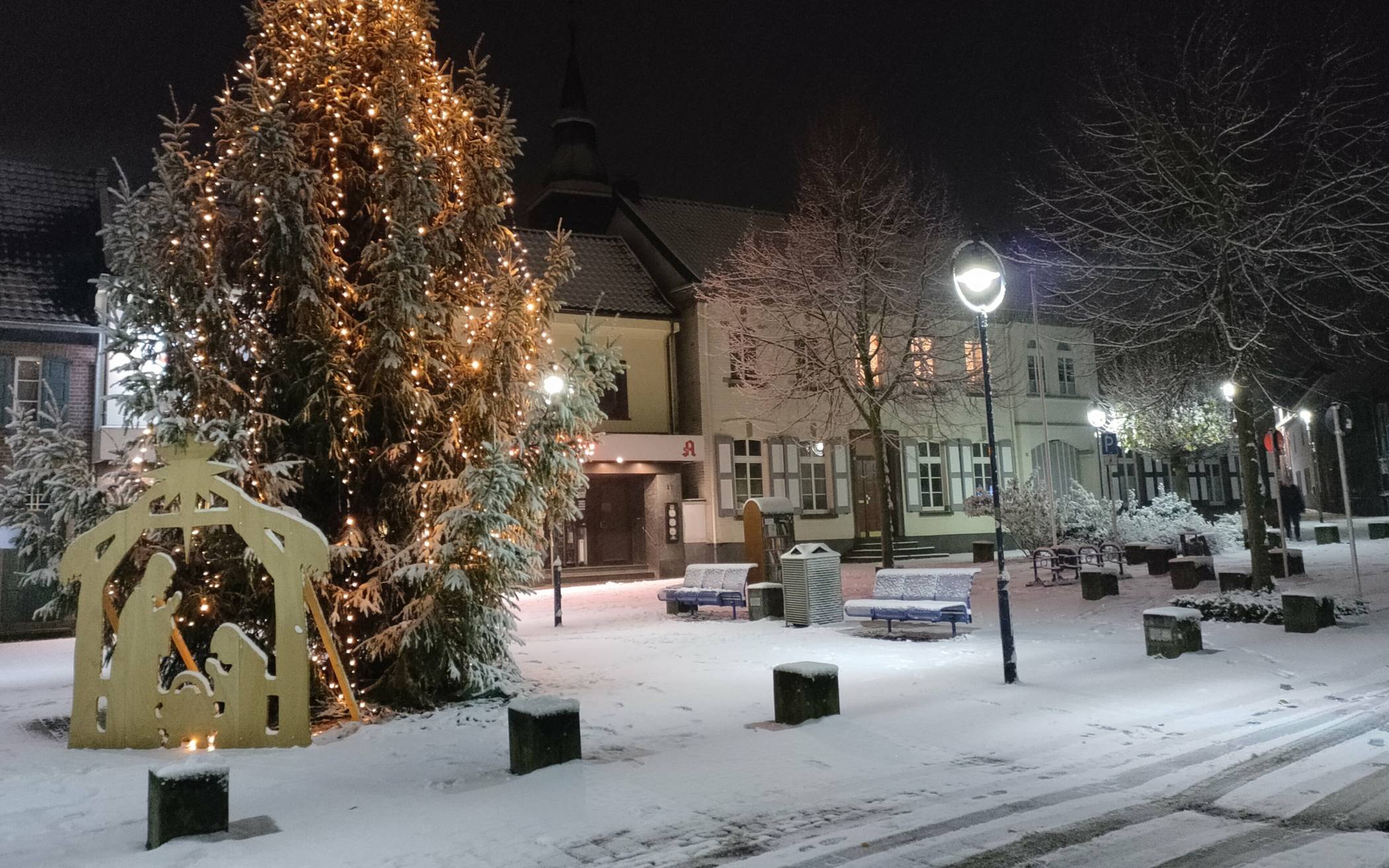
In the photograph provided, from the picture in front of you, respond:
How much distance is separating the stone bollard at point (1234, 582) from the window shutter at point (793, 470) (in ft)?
46.8

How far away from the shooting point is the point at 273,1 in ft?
32.4

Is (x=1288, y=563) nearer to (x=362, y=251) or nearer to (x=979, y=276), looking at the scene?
(x=979, y=276)

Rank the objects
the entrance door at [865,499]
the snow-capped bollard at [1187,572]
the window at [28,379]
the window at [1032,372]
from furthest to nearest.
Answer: the window at [1032,372] → the entrance door at [865,499] → the window at [28,379] → the snow-capped bollard at [1187,572]

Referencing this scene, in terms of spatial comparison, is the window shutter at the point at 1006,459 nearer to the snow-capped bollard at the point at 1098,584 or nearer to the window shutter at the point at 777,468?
the window shutter at the point at 777,468

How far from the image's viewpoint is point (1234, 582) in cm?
1516

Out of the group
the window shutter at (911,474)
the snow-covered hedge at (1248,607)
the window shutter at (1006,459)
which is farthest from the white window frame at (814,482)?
the snow-covered hedge at (1248,607)

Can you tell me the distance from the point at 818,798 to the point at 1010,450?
28.8m

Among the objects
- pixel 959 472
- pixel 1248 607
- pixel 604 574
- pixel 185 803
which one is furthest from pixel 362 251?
pixel 959 472

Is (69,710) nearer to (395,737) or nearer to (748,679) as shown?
(395,737)

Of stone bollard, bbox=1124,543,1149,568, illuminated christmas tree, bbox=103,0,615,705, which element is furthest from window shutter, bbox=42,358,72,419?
stone bollard, bbox=1124,543,1149,568

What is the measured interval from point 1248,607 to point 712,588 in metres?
8.51

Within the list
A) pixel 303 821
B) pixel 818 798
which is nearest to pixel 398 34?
pixel 303 821

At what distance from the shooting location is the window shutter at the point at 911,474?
3083 cm

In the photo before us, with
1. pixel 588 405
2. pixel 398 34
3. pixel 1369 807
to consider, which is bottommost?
pixel 1369 807
